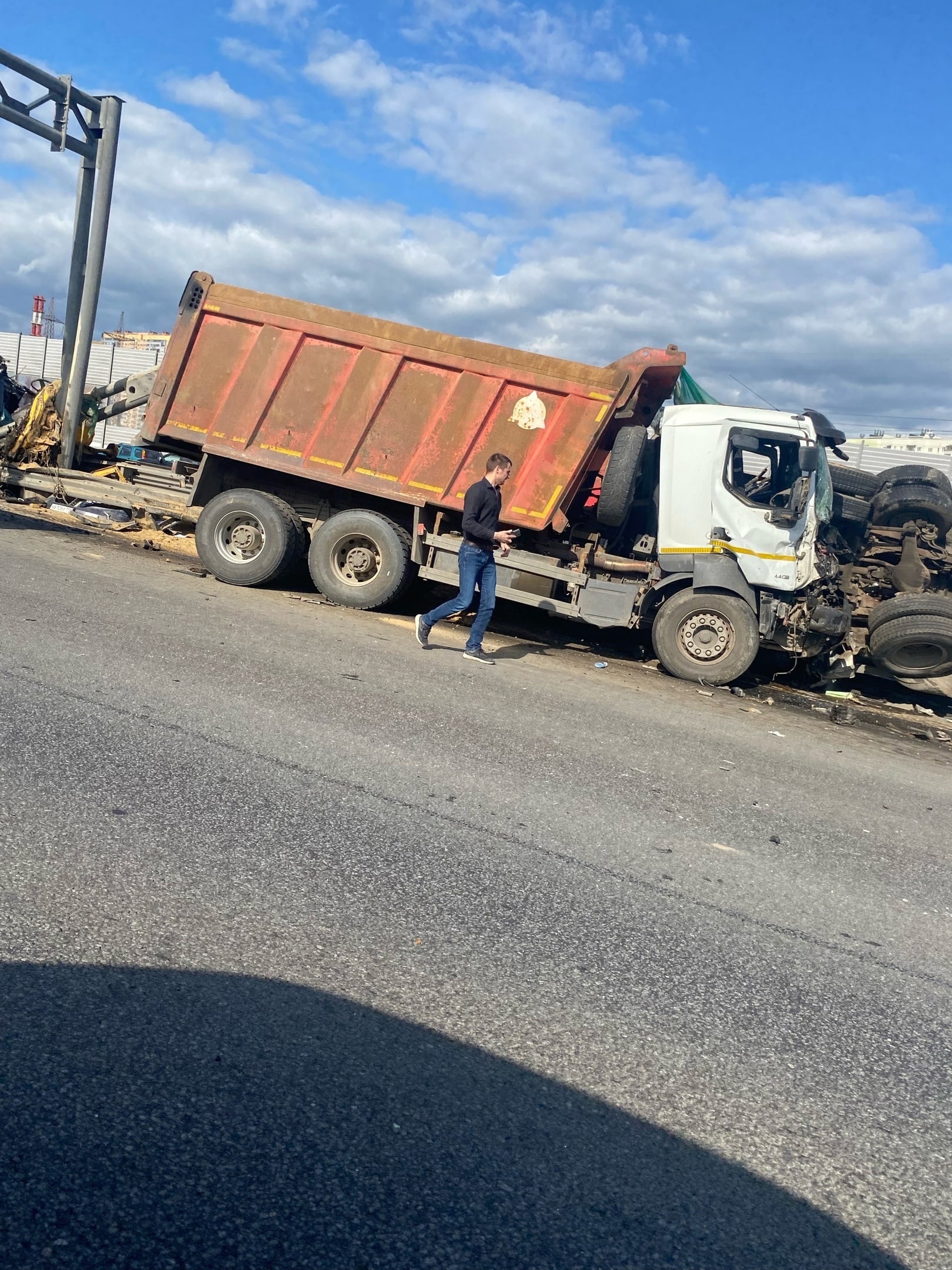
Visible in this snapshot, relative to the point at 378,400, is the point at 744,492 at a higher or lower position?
lower

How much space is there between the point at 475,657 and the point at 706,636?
2.22 m

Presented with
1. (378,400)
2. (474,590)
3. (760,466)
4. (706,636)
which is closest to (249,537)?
(378,400)

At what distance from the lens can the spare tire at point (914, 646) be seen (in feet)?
29.1

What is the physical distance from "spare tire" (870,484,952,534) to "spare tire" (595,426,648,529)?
2.66 meters

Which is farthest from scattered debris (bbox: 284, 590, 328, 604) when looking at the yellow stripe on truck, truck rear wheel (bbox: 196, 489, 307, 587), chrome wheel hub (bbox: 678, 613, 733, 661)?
chrome wheel hub (bbox: 678, 613, 733, 661)

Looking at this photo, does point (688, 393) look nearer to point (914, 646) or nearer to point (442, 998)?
point (914, 646)

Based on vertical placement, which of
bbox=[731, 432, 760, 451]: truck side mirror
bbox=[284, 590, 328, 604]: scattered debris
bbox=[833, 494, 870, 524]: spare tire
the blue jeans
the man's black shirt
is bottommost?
bbox=[284, 590, 328, 604]: scattered debris

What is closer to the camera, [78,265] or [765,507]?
[765,507]

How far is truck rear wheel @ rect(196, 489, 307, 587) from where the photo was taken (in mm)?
9930

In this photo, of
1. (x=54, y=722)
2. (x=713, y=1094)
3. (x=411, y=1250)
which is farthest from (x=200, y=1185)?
(x=54, y=722)

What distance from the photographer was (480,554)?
8227mm

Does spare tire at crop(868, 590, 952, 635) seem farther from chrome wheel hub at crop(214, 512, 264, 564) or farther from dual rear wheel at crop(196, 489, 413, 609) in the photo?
chrome wheel hub at crop(214, 512, 264, 564)

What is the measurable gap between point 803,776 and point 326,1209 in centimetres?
481

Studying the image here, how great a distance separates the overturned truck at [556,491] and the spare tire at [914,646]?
0.7 inches
